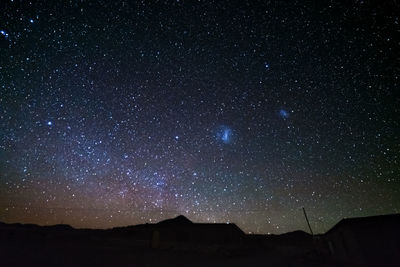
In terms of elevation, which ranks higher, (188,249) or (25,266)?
(25,266)

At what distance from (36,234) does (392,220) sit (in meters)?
37.9

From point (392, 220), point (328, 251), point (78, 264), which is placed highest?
point (392, 220)

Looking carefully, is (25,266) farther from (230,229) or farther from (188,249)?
(230,229)

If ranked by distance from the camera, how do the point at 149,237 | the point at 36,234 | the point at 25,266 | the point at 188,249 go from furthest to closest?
the point at 36,234, the point at 149,237, the point at 188,249, the point at 25,266

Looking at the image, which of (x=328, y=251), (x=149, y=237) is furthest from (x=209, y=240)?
(x=328, y=251)

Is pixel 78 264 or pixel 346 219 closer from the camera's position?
pixel 78 264

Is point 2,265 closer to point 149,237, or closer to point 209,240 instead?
point 149,237

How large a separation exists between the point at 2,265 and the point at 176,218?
27.5 m

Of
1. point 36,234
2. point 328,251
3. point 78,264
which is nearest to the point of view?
point 78,264

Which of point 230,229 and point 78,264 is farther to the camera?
point 230,229

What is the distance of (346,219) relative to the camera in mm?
17250

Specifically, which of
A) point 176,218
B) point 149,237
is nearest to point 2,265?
point 149,237

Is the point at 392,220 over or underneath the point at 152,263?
over

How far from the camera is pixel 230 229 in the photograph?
31609 mm
